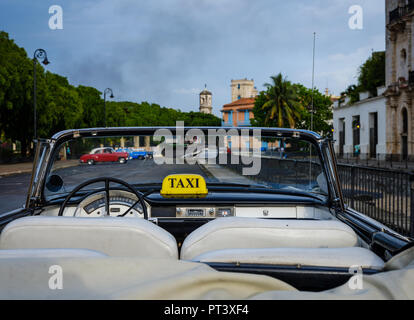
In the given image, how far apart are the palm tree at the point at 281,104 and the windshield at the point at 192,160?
244ft

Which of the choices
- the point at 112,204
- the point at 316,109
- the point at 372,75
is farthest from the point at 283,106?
the point at 112,204

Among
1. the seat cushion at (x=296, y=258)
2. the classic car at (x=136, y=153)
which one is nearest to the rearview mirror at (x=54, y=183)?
the classic car at (x=136, y=153)

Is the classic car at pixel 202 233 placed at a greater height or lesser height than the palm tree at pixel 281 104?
lesser

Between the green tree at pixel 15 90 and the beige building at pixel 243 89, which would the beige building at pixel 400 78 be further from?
the beige building at pixel 243 89

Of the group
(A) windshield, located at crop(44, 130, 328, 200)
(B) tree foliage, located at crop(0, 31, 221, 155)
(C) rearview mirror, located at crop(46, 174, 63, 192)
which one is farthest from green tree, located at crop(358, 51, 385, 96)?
(C) rearview mirror, located at crop(46, 174, 63, 192)

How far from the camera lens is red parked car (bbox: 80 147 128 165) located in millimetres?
3826

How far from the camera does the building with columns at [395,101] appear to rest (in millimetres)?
43125

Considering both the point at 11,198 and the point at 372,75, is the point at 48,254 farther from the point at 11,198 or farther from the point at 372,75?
the point at 372,75

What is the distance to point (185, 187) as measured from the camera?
3.61 meters

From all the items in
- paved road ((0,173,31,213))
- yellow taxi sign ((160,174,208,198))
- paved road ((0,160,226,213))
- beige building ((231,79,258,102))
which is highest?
beige building ((231,79,258,102))

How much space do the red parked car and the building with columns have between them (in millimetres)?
41285

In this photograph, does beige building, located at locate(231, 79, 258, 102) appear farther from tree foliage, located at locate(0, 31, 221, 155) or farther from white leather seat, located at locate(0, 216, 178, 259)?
white leather seat, located at locate(0, 216, 178, 259)

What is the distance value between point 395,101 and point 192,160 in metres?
46.4
